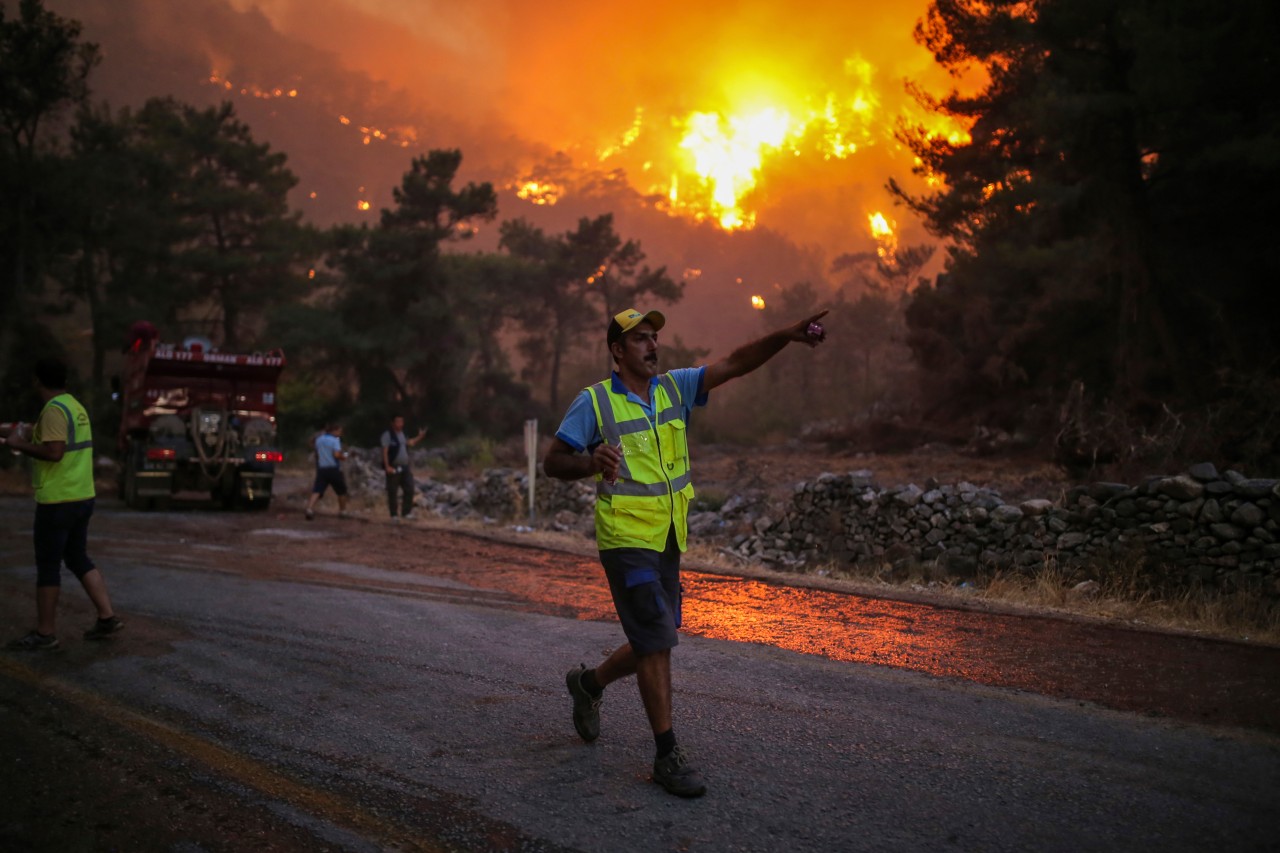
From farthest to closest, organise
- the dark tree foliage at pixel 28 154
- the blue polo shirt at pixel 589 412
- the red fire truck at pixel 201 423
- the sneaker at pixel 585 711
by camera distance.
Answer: the dark tree foliage at pixel 28 154
the red fire truck at pixel 201 423
the sneaker at pixel 585 711
the blue polo shirt at pixel 589 412

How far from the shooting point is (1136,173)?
54.5 feet

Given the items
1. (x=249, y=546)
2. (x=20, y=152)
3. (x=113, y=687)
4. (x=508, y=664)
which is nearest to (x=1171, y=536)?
(x=508, y=664)

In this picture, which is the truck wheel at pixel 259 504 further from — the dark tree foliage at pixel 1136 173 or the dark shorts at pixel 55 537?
the dark tree foliage at pixel 1136 173

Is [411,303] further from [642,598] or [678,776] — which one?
[678,776]

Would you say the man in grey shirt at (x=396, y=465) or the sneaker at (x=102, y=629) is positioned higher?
the man in grey shirt at (x=396, y=465)

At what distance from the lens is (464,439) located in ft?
125

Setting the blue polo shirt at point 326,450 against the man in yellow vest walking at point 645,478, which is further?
the blue polo shirt at point 326,450

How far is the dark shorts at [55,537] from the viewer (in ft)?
20.2

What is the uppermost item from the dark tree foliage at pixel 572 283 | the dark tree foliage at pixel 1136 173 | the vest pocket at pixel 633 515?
the dark tree foliage at pixel 572 283

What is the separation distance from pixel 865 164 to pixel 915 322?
570 ft

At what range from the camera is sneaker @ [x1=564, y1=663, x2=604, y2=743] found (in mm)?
4336

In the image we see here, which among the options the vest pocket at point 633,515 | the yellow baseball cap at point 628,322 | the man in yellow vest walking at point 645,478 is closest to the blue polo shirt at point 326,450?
the man in yellow vest walking at point 645,478

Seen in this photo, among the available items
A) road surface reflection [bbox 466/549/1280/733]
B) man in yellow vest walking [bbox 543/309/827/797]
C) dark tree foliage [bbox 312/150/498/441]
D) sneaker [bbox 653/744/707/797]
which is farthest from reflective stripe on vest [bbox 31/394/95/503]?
dark tree foliage [bbox 312/150/498/441]

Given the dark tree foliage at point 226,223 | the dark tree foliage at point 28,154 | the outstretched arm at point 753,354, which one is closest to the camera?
the outstretched arm at point 753,354
